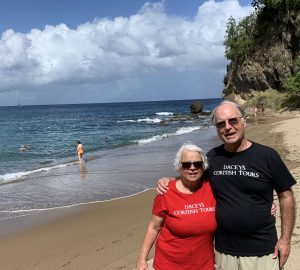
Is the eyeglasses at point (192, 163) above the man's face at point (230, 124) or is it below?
below

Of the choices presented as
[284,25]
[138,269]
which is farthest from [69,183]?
[284,25]

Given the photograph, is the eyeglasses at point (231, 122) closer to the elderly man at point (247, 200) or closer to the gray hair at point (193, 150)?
the elderly man at point (247, 200)

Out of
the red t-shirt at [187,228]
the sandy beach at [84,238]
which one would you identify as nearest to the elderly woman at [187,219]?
the red t-shirt at [187,228]

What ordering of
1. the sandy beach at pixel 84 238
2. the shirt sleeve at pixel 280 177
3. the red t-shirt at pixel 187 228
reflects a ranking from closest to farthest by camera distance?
the shirt sleeve at pixel 280 177 < the red t-shirt at pixel 187 228 < the sandy beach at pixel 84 238

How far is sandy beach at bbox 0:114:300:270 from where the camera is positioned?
6.70 meters

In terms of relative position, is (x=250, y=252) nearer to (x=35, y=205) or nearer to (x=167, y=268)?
(x=167, y=268)

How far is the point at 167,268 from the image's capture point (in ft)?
11.6

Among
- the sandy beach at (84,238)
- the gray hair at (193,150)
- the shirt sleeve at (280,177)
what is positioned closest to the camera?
the shirt sleeve at (280,177)

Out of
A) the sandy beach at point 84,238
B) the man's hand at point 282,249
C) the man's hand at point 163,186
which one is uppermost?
the man's hand at point 163,186

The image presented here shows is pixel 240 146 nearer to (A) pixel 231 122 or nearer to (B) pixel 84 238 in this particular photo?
(A) pixel 231 122

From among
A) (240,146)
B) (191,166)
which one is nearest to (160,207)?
(191,166)

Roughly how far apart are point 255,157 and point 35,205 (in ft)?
31.8

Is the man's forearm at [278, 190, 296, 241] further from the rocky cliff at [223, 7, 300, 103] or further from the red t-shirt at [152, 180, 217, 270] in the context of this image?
the rocky cliff at [223, 7, 300, 103]

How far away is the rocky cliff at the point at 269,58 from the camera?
46500 millimetres
